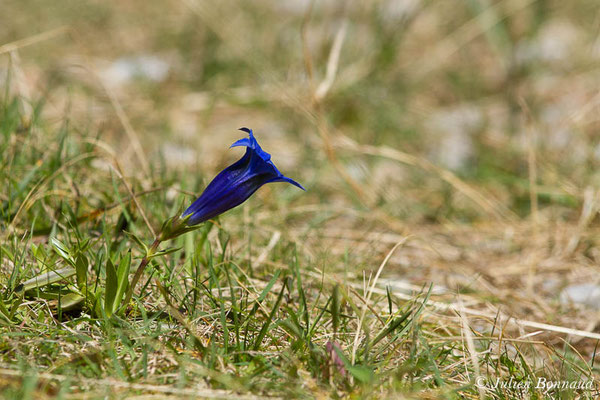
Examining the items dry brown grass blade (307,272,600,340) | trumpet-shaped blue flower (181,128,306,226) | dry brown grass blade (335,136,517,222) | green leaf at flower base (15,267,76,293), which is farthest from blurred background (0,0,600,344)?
green leaf at flower base (15,267,76,293)

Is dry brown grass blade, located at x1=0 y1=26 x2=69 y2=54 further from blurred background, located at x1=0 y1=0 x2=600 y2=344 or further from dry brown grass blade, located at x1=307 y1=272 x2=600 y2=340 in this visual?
dry brown grass blade, located at x1=307 y1=272 x2=600 y2=340

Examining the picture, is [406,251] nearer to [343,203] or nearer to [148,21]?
[343,203]

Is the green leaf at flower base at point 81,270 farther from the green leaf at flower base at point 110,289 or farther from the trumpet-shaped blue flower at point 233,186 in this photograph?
the trumpet-shaped blue flower at point 233,186

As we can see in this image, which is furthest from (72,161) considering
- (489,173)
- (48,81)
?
(489,173)

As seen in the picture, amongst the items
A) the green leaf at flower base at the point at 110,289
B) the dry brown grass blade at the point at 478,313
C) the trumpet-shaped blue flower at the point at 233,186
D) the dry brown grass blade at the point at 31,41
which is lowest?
the dry brown grass blade at the point at 478,313

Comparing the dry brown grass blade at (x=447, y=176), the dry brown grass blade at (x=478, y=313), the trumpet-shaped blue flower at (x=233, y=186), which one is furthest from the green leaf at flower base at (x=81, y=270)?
the dry brown grass blade at (x=447, y=176)

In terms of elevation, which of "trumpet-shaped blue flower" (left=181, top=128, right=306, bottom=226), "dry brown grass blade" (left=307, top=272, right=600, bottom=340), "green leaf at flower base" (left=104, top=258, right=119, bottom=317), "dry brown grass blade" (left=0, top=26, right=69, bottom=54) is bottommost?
"dry brown grass blade" (left=307, top=272, right=600, bottom=340)

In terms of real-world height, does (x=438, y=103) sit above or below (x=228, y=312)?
above
